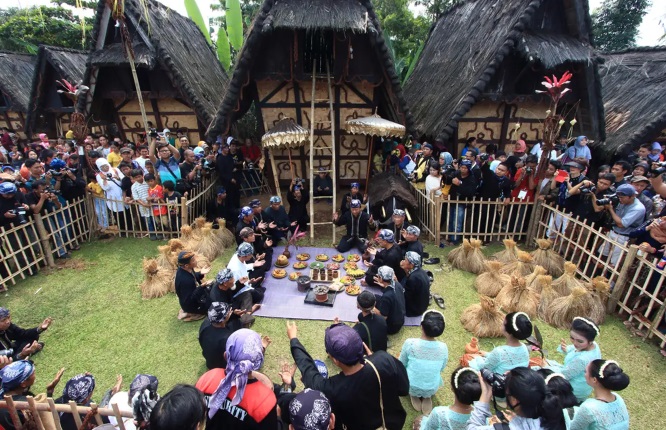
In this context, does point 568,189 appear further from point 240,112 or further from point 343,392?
point 240,112

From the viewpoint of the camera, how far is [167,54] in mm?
10812

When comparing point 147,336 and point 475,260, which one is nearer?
point 147,336

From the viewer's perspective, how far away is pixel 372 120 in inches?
350

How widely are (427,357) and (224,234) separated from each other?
587 cm

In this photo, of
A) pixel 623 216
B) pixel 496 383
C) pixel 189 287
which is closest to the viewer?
pixel 496 383

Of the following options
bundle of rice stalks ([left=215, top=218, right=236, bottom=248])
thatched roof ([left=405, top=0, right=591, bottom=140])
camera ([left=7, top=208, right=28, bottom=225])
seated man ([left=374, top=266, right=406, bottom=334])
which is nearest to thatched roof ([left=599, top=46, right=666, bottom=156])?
thatched roof ([left=405, top=0, right=591, bottom=140])

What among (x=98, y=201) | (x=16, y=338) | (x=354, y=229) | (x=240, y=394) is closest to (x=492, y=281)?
(x=354, y=229)

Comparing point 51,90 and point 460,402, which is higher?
point 51,90

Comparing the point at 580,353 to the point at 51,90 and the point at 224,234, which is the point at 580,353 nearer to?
the point at 224,234

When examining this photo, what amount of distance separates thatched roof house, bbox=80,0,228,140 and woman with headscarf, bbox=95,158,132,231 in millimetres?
3749

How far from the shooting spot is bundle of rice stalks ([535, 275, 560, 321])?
18.8 ft

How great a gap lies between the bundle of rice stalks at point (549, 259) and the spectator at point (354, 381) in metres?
5.16

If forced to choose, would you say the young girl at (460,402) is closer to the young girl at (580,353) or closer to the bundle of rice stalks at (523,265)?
the young girl at (580,353)

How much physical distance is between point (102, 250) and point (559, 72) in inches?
536
